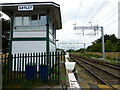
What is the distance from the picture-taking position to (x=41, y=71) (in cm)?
746

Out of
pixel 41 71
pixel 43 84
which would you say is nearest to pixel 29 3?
pixel 41 71

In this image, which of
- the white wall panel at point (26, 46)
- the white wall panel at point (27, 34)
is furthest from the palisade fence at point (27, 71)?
the white wall panel at point (27, 34)

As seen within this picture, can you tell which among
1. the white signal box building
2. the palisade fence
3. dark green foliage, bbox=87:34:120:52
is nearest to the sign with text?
the white signal box building

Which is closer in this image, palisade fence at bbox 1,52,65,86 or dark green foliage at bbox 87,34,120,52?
palisade fence at bbox 1,52,65,86

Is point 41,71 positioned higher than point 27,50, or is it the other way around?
point 27,50

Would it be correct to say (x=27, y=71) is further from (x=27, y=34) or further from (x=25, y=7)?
(x=25, y=7)

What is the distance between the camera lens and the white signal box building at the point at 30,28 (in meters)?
11.9

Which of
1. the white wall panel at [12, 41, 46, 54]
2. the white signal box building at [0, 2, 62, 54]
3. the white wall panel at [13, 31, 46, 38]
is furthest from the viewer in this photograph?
the white wall panel at [13, 31, 46, 38]

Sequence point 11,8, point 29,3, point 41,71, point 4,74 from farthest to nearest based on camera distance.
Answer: point 11,8 < point 29,3 < point 41,71 < point 4,74

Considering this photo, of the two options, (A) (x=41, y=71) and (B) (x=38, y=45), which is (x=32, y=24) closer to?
(B) (x=38, y=45)

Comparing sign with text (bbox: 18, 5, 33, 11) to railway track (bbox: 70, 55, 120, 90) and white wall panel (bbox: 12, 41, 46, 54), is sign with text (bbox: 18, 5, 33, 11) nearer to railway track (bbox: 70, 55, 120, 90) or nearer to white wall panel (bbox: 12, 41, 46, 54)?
white wall panel (bbox: 12, 41, 46, 54)

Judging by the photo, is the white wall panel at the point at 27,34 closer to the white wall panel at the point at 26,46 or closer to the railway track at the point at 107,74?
the white wall panel at the point at 26,46

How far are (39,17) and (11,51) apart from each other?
12.1 feet

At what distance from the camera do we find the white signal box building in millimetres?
11883
